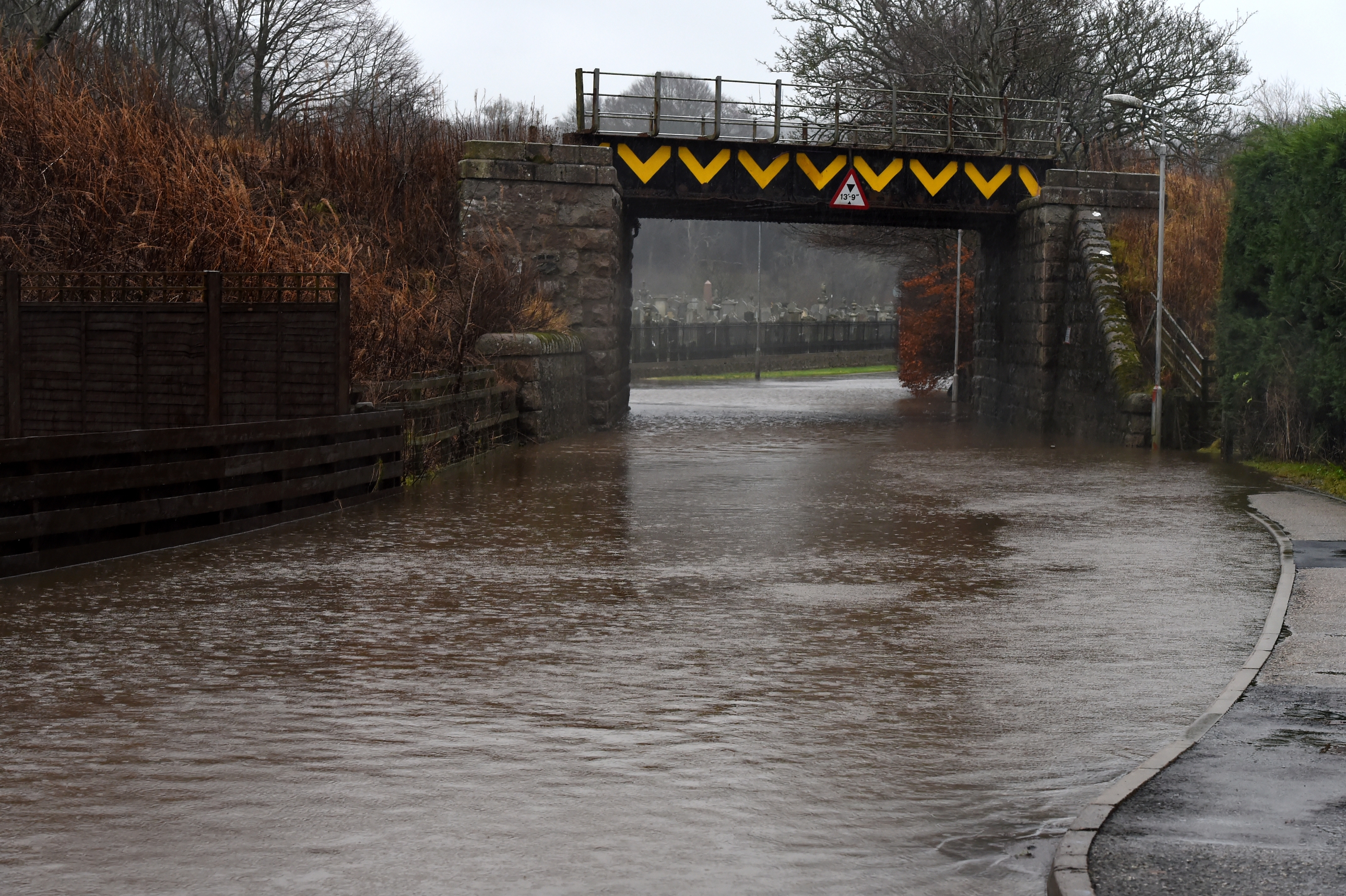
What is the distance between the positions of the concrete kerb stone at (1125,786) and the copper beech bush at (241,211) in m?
13.7

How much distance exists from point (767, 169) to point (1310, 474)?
539 inches

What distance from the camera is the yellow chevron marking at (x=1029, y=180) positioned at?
1257 inches

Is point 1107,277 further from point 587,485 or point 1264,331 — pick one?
point 587,485

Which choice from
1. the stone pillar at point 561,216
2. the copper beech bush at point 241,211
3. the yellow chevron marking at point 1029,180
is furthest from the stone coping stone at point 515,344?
the yellow chevron marking at point 1029,180

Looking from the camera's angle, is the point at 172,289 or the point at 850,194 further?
the point at 850,194

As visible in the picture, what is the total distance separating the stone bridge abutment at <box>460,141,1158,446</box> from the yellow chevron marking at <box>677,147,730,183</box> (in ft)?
4.83

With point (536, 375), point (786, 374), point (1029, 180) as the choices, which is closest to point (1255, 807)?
point (536, 375)

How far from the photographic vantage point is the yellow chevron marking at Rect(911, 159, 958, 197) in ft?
102

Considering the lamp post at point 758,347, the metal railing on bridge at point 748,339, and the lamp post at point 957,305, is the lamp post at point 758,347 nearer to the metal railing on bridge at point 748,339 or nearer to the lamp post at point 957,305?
the metal railing on bridge at point 748,339

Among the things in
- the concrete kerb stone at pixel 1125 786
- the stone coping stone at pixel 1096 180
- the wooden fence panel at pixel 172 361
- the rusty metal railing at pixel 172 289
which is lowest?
the concrete kerb stone at pixel 1125 786

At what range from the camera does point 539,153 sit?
28969 millimetres

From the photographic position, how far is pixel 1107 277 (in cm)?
2859

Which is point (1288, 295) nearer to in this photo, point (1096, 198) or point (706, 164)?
point (1096, 198)

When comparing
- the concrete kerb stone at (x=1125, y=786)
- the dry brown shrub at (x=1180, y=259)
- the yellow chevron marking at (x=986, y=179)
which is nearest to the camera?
the concrete kerb stone at (x=1125, y=786)
